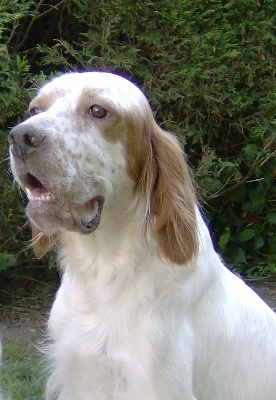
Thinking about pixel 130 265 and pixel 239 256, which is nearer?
pixel 130 265

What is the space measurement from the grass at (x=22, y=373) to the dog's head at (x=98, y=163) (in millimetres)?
1542

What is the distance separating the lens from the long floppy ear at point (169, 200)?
2820mm

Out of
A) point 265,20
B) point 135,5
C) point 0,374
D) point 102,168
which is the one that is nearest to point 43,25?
point 135,5

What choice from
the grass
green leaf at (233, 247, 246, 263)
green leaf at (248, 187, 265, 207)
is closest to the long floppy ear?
the grass

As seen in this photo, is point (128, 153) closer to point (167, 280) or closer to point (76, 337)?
point (167, 280)

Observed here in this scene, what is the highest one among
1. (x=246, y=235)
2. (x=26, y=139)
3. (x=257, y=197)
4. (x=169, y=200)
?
(x=26, y=139)

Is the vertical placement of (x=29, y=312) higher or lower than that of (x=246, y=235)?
lower

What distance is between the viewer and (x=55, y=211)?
105 inches

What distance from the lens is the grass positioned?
402 cm

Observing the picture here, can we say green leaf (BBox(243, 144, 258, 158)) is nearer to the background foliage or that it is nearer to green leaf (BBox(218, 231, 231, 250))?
the background foliage

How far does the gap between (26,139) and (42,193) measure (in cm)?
23

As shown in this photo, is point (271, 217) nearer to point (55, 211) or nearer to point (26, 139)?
point (55, 211)

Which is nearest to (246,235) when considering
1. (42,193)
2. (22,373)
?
(22,373)

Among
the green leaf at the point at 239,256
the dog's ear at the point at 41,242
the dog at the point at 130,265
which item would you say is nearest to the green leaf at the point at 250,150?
the green leaf at the point at 239,256
